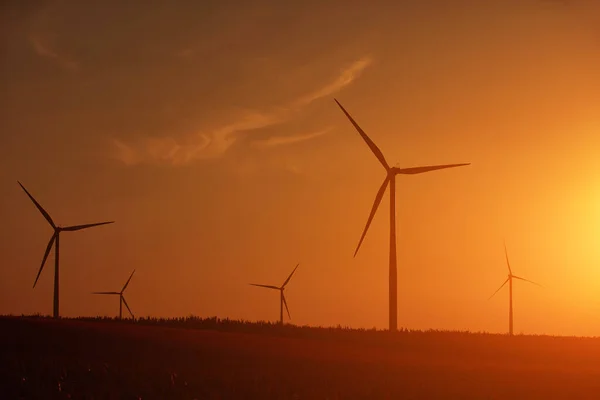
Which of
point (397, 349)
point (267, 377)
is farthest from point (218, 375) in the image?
point (397, 349)

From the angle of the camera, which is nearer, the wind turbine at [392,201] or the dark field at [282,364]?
Answer: the dark field at [282,364]

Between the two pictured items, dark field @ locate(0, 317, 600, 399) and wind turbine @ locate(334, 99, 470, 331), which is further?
wind turbine @ locate(334, 99, 470, 331)

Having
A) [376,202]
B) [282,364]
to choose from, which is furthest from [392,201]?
[282,364]

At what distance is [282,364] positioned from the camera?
4288 cm

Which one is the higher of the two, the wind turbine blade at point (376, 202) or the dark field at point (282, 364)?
the wind turbine blade at point (376, 202)

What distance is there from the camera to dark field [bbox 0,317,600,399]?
32750 mm

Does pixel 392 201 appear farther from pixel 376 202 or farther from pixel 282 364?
pixel 282 364

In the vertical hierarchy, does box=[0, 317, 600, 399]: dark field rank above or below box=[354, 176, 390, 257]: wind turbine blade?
below

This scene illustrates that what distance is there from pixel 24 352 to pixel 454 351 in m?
26.0

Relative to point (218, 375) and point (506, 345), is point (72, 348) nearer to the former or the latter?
point (218, 375)

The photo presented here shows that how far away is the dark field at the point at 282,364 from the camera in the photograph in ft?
107

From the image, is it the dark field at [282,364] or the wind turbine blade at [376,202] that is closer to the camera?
the dark field at [282,364]

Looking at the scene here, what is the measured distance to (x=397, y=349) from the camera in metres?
57.6

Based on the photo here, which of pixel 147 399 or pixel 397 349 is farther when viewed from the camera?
pixel 397 349
